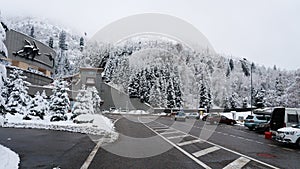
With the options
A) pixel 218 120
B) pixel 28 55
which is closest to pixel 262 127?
pixel 218 120

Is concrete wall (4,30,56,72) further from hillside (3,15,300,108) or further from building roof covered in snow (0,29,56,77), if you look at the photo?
hillside (3,15,300,108)

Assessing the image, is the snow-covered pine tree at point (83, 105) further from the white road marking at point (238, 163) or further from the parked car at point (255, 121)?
the white road marking at point (238, 163)

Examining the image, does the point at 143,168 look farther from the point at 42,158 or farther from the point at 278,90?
the point at 278,90

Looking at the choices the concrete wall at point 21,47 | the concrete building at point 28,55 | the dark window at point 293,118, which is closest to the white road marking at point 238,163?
the dark window at point 293,118

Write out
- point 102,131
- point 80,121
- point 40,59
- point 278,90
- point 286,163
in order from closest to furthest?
point 286,163
point 102,131
point 80,121
point 40,59
point 278,90

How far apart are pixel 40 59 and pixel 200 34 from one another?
206ft

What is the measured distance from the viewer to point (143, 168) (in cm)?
703

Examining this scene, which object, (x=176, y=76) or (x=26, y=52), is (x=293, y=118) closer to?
(x=176, y=76)

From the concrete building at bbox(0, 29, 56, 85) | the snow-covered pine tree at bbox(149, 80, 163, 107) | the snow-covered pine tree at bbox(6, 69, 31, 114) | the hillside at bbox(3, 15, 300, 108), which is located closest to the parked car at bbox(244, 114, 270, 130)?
the hillside at bbox(3, 15, 300, 108)

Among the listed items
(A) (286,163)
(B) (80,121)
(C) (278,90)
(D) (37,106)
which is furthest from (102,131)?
(C) (278,90)

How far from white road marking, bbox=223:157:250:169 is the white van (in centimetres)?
987

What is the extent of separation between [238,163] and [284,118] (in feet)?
36.7

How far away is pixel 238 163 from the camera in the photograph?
27.0 ft

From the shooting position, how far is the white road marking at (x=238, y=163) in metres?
7.72
